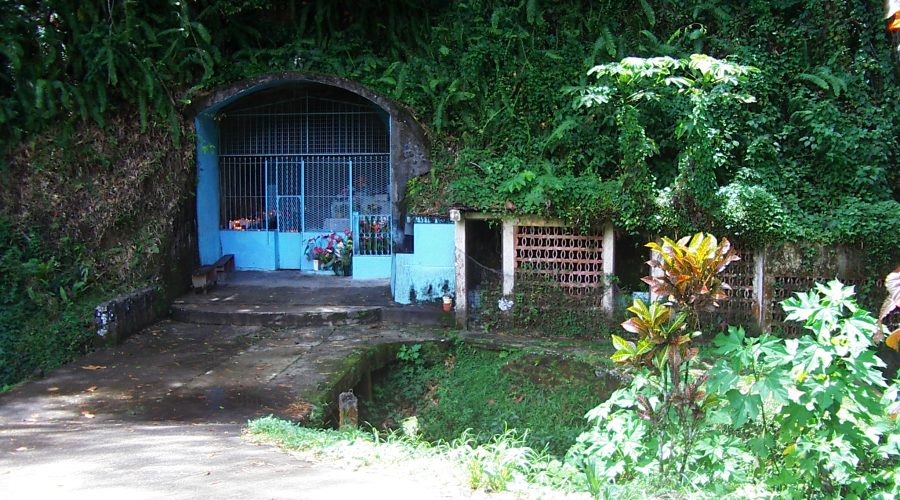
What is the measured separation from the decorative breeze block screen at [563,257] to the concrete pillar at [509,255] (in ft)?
0.23

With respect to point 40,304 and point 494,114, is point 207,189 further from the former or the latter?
point 494,114

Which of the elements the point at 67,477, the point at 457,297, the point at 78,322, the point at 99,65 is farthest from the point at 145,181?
the point at 67,477

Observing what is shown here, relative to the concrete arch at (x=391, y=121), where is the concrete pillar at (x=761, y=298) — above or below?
below

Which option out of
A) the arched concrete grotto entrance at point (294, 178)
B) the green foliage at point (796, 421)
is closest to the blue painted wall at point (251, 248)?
the arched concrete grotto entrance at point (294, 178)

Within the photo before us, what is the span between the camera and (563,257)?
33.9 ft

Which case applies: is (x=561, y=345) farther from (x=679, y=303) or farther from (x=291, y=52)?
(x=291, y=52)

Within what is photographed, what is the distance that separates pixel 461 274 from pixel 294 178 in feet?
17.1

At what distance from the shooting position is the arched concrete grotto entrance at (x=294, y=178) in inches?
531

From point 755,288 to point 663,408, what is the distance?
6227mm

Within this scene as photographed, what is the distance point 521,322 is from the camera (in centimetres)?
1048

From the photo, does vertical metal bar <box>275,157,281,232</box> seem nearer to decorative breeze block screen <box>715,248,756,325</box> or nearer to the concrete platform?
the concrete platform

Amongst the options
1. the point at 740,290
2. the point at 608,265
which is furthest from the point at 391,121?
the point at 740,290

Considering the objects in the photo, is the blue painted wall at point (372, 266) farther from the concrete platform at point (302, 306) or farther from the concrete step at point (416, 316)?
the concrete step at point (416, 316)

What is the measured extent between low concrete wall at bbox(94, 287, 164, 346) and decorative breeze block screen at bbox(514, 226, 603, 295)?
5827mm
